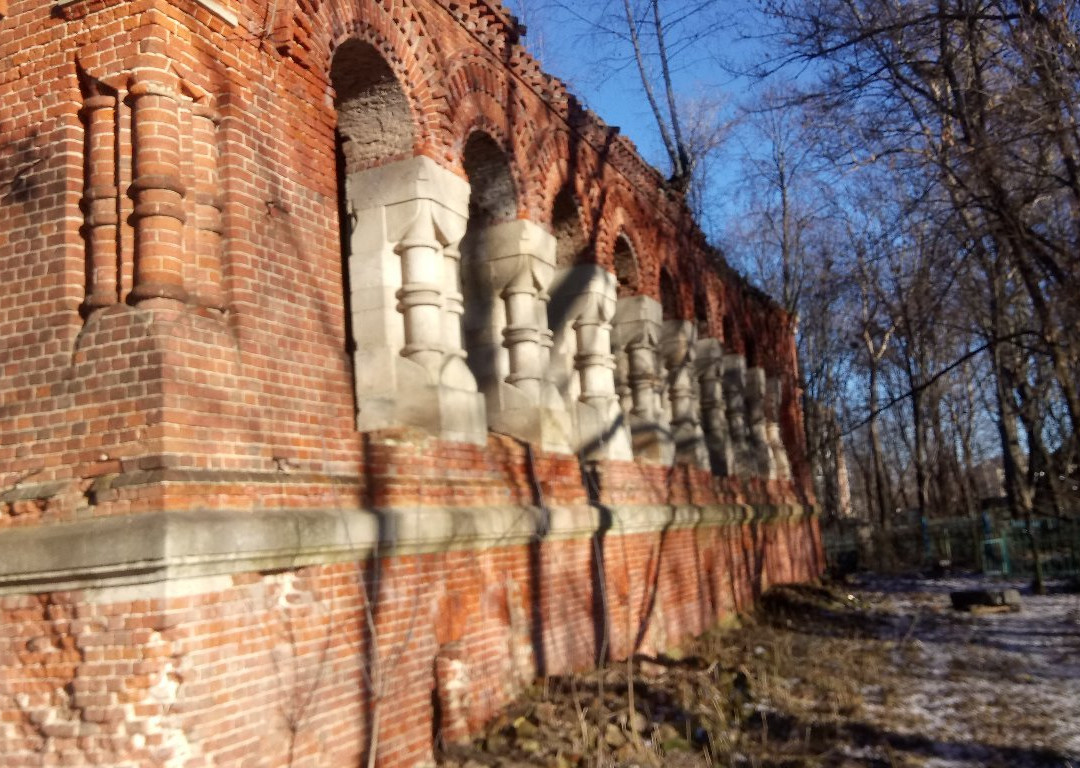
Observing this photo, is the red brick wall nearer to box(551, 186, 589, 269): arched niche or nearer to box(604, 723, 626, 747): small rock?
box(604, 723, 626, 747): small rock

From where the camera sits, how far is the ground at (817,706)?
6.65 meters

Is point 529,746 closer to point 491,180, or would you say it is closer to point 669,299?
point 491,180

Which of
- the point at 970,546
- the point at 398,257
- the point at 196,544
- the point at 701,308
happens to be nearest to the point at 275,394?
the point at 196,544

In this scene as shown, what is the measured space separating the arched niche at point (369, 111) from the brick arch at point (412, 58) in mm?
66

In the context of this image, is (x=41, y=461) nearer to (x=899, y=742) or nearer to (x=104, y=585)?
(x=104, y=585)

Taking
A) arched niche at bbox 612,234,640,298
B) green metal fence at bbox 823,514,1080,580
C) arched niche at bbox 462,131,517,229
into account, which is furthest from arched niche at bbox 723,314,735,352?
arched niche at bbox 462,131,517,229

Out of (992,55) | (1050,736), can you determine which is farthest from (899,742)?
(992,55)

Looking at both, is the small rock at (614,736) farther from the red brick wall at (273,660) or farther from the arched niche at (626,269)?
the arched niche at (626,269)

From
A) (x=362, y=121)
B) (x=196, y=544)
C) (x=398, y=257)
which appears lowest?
(x=196, y=544)

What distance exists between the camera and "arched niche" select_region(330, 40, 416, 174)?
732cm

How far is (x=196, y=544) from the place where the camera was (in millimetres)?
4777

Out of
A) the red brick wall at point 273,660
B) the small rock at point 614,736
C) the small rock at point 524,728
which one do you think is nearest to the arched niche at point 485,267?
the red brick wall at point 273,660

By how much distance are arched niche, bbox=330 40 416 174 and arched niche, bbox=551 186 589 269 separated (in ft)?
10.8

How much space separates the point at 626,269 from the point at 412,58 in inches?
214
